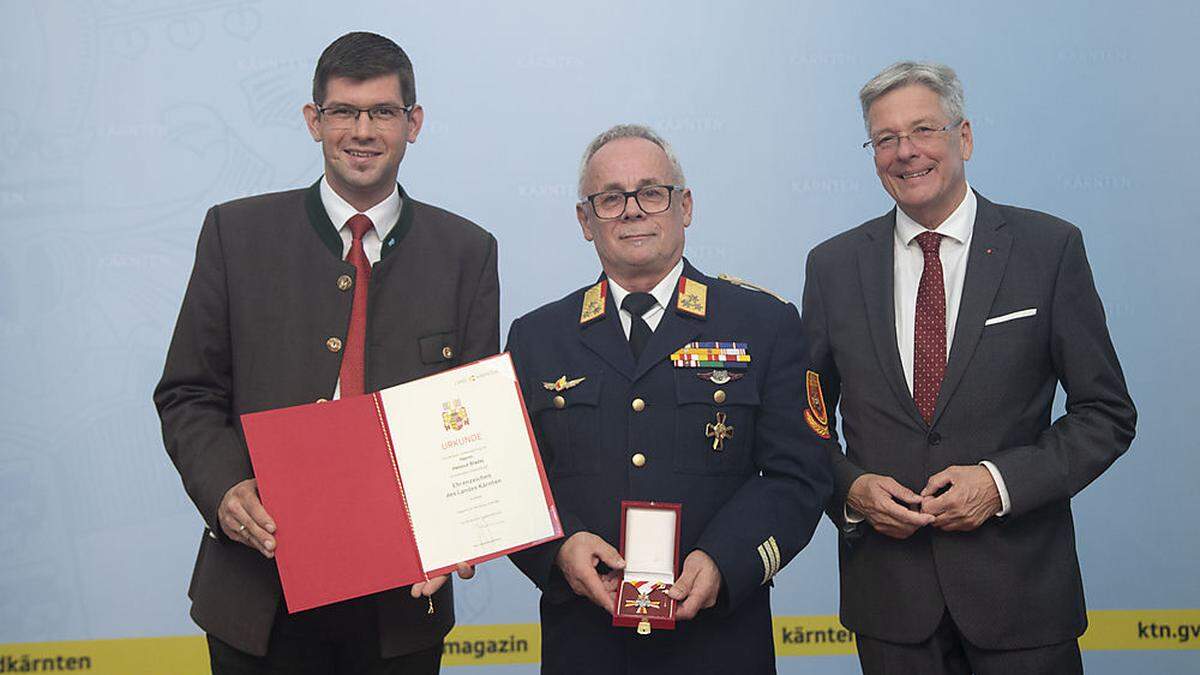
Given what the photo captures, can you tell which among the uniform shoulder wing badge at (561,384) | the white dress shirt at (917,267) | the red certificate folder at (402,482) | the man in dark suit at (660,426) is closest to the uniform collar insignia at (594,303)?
the man in dark suit at (660,426)

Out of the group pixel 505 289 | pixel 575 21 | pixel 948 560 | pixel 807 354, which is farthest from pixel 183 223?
pixel 948 560

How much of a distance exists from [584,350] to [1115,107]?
2.19m

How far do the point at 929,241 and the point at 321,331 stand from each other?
1.22 m

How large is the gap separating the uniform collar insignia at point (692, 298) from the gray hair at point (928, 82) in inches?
23.1

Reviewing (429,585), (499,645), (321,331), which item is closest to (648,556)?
(429,585)

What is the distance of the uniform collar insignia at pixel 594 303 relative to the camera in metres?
2.04

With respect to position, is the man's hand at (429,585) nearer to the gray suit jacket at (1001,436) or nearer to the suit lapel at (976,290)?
the gray suit jacket at (1001,436)

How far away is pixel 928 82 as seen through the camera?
2195 millimetres

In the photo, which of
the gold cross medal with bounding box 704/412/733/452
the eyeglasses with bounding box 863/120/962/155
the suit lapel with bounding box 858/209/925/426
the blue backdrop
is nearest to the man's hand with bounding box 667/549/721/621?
the gold cross medal with bounding box 704/412/733/452

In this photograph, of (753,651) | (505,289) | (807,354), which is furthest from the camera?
(505,289)

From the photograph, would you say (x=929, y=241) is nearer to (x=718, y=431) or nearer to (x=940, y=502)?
(x=940, y=502)

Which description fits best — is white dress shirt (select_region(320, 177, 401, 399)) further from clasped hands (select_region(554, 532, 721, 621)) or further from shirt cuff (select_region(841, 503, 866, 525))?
shirt cuff (select_region(841, 503, 866, 525))

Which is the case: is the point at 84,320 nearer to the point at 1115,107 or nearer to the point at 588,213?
the point at 588,213

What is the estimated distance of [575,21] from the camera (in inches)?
130
